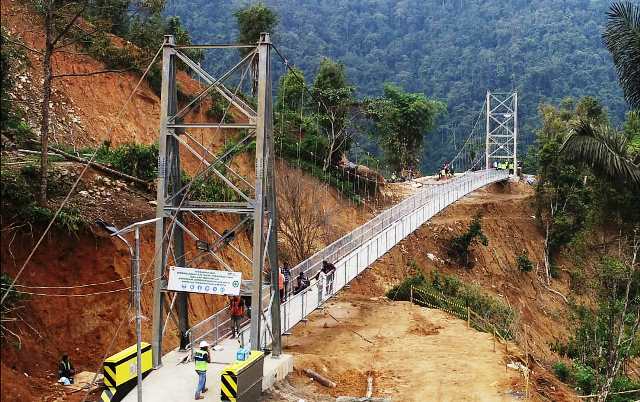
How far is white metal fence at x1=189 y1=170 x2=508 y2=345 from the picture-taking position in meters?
11.9

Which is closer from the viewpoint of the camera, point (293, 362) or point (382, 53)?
point (293, 362)

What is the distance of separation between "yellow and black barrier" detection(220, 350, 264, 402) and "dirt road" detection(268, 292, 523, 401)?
0.74 m

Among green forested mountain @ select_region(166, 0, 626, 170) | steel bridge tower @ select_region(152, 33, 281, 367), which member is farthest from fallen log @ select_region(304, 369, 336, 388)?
green forested mountain @ select_region(166, 0, 626, 170)

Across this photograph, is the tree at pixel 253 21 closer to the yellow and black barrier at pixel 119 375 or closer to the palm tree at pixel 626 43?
the palm tree at pixel 626 43

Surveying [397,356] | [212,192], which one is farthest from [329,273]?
[212,192]

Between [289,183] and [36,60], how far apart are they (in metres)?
9.57

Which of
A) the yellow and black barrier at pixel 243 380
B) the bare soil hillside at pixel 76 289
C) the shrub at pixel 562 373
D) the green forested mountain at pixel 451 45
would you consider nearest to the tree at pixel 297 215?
the bare soil hillside at pixel 76 289

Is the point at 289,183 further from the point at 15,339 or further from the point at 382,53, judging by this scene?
the point at 382,53

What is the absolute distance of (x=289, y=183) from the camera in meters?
19.8

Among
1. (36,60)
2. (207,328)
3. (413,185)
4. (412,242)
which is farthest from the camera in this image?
(413,185)

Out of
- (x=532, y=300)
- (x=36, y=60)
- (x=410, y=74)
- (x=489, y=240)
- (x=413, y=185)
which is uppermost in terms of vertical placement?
(x=410, y=74)

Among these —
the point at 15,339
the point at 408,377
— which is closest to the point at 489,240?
the point at 408,377

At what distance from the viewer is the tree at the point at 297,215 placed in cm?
1909

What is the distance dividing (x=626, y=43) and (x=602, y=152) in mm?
2123
